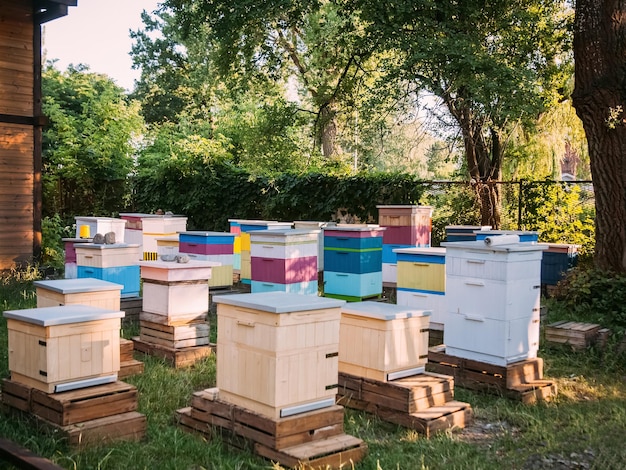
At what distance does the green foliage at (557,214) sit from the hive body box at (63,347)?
7.73 meters

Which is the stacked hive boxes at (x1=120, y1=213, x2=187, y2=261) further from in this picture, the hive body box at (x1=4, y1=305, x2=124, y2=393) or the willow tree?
the hive body box at (x1=4, y1=305, x2=124, y2=393)

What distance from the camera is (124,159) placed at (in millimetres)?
15062

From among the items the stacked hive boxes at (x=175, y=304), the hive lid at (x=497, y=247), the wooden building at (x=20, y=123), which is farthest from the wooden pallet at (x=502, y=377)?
the wooden building at (x=20, y=123)

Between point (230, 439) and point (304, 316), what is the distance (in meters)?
0.82

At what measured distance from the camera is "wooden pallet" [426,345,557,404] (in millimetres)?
4750

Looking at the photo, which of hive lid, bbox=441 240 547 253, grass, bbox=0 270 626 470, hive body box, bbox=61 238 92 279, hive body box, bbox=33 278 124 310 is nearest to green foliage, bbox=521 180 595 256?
grass, bbox=0 270 626 470

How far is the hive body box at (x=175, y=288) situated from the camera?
555 centimetres

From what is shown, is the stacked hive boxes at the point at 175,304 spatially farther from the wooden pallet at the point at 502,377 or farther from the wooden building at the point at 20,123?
the wooden building at the point at 20,123

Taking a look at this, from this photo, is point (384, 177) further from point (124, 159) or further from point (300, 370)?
point (300, 370)

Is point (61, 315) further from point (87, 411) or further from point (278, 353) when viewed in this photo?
point (278, 353)

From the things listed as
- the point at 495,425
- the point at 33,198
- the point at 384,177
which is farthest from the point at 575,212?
the point at 33,198

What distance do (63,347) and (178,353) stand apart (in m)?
1.71

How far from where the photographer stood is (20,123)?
1025cm

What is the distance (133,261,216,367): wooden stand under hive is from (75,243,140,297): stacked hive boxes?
3.28 ft
